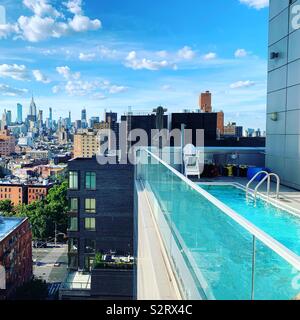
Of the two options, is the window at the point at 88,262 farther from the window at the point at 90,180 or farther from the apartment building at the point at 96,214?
the window at the point at 90,180

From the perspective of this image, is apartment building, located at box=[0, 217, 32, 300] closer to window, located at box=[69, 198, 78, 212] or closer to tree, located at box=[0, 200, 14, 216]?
window, located at box=[69, 198, 78, 212]

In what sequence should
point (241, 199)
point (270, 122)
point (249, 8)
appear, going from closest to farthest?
point (241, 199), point (270, 122), point (249, 8)

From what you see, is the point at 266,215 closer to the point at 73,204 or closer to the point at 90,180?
the point at 90,180

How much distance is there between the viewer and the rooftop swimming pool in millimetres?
1565

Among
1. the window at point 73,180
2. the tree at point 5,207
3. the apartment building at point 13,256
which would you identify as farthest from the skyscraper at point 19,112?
the window at point 73,180

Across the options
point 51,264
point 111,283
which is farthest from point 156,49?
point 51,264

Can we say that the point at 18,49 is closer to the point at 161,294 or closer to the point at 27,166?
the point at 161,294

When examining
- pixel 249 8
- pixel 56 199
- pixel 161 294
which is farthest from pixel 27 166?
pixel 161 294

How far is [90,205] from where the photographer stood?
1645cm

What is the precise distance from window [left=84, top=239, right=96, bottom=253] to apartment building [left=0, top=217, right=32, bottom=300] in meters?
8.16

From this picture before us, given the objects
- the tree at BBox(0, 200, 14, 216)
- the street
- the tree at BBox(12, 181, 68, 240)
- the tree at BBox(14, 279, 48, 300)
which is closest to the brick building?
the tree at BBox(0, 200, 14, 216)

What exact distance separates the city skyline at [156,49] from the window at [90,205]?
7.24m

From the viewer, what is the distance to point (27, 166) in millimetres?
81375
